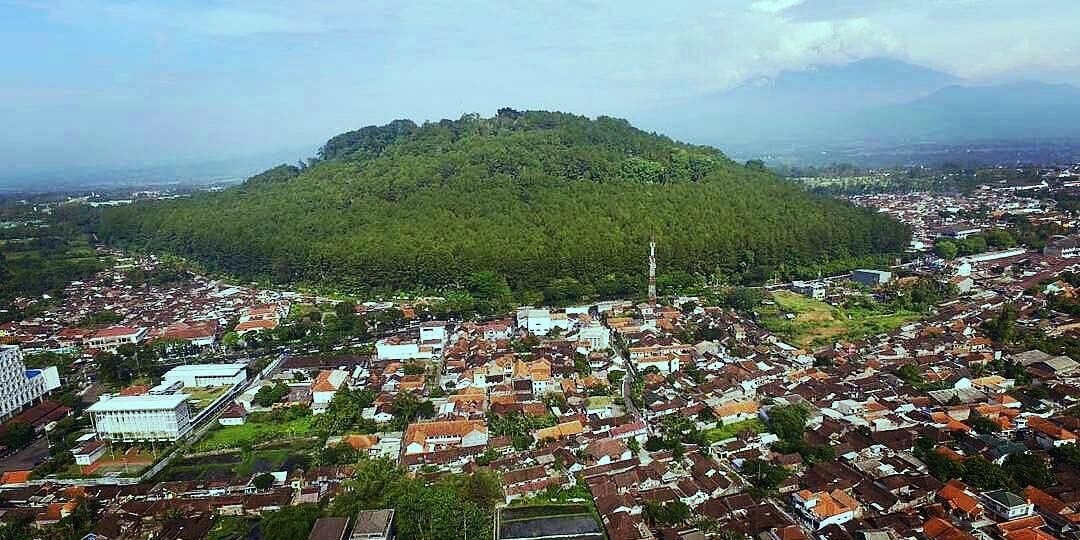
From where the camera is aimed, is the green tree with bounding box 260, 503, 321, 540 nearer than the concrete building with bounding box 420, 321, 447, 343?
Yes

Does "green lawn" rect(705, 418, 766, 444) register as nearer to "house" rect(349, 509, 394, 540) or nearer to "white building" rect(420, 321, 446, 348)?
"house" rect(349, 509, 394, 540)

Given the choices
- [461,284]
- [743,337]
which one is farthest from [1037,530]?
[461,284]

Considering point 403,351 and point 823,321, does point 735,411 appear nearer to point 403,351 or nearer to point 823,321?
point 823,321

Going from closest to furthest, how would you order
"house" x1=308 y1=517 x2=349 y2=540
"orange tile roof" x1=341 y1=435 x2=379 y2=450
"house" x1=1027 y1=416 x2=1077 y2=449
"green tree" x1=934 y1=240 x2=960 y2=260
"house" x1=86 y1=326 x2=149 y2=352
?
"house" x1=308 y1=517 x2=349 y2=540 < "house" x1=1027 y1=416 x2=1077 y2=449 < "orange tile roof" x1=341 y1=435 x2=379 y2=450 < "house" x1=86 y1=326 x2=149 y2=352 < "green tree" x1=934 y1=240 x2=960 y2=260

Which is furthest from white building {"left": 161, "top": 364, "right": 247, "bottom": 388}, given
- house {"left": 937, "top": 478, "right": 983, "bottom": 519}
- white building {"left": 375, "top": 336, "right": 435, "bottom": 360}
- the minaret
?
house {"left": 937, "top": 478, "right": 983, "bottom": 519}

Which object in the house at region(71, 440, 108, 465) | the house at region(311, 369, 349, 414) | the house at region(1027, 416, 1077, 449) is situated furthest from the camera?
the house at region(311, 369, 349, 414)

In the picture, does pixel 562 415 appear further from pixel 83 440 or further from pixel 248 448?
pixel 83 440
